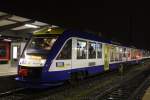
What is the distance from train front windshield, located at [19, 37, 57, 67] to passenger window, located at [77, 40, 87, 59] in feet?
6.98

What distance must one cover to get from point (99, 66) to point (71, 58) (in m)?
4.90

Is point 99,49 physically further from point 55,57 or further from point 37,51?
point 37,51

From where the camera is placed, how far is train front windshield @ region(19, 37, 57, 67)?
12555 millimetres

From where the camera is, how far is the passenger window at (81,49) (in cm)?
1495

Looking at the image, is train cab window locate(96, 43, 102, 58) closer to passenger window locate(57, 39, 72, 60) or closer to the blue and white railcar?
the blue and white railcar

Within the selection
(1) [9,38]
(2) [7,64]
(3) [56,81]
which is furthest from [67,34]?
(2) [7,64]

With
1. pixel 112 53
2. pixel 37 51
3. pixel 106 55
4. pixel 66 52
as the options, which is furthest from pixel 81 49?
pixel 112 53

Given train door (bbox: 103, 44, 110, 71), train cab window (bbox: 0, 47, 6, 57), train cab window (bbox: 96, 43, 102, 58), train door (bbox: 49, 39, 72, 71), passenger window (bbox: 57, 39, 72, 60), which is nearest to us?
train door (bbox: 49, 39, 72, 71)

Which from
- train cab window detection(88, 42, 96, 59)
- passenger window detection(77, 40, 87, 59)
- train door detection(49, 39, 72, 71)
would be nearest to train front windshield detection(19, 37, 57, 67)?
train door detection(49, 39, 72, 71)

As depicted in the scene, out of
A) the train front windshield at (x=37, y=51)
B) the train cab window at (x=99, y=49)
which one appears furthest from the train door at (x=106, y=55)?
the train front windshield at (x=37, y=51)

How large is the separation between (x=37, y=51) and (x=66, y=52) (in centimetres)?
141

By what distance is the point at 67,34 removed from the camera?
13680 millimetres

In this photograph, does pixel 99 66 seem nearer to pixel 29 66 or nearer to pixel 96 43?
pixel 96 43

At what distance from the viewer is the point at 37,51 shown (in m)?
12.9
